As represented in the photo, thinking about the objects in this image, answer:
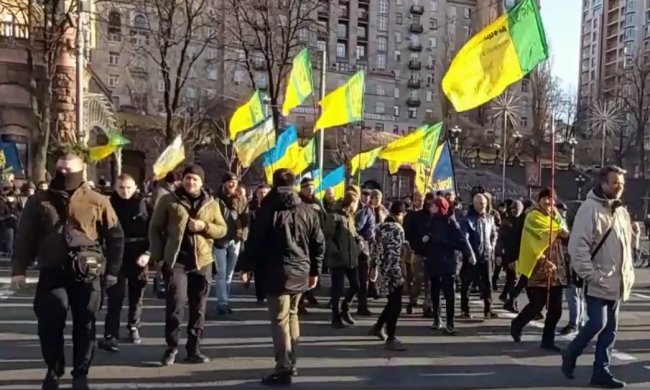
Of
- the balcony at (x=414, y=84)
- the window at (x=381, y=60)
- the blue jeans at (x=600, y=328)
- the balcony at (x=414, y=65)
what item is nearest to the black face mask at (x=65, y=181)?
the blue jeans at (x=600, y=328)

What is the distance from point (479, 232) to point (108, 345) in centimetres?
555

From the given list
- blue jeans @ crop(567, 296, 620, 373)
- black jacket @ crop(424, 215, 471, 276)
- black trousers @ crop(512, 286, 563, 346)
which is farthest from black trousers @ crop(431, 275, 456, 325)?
blue jeans @ crop(567, 296, 620, 373)

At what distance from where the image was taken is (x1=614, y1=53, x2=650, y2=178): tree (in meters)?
68.9

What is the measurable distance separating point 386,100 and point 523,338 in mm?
90917

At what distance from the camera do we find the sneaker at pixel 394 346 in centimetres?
811

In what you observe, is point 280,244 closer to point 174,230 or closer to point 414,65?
point 174,230

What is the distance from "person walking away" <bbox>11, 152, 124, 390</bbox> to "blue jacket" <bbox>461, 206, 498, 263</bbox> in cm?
582

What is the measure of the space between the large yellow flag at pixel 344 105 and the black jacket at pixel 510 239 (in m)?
4.69

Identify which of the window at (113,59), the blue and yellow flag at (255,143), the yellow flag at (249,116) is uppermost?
the window at (113,59)

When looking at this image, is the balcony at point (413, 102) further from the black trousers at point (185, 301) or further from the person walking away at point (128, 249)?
the black trousers at point (185, 301)

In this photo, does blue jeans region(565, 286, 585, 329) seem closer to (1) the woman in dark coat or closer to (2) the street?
(2) the street

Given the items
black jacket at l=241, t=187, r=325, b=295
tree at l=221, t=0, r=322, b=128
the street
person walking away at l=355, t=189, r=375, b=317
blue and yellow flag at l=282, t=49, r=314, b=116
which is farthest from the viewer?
tree at l=221, t=0, r=322, b=128

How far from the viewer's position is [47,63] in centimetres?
2408

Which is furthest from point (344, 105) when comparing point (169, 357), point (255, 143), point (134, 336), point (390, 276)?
point (169, 357)
